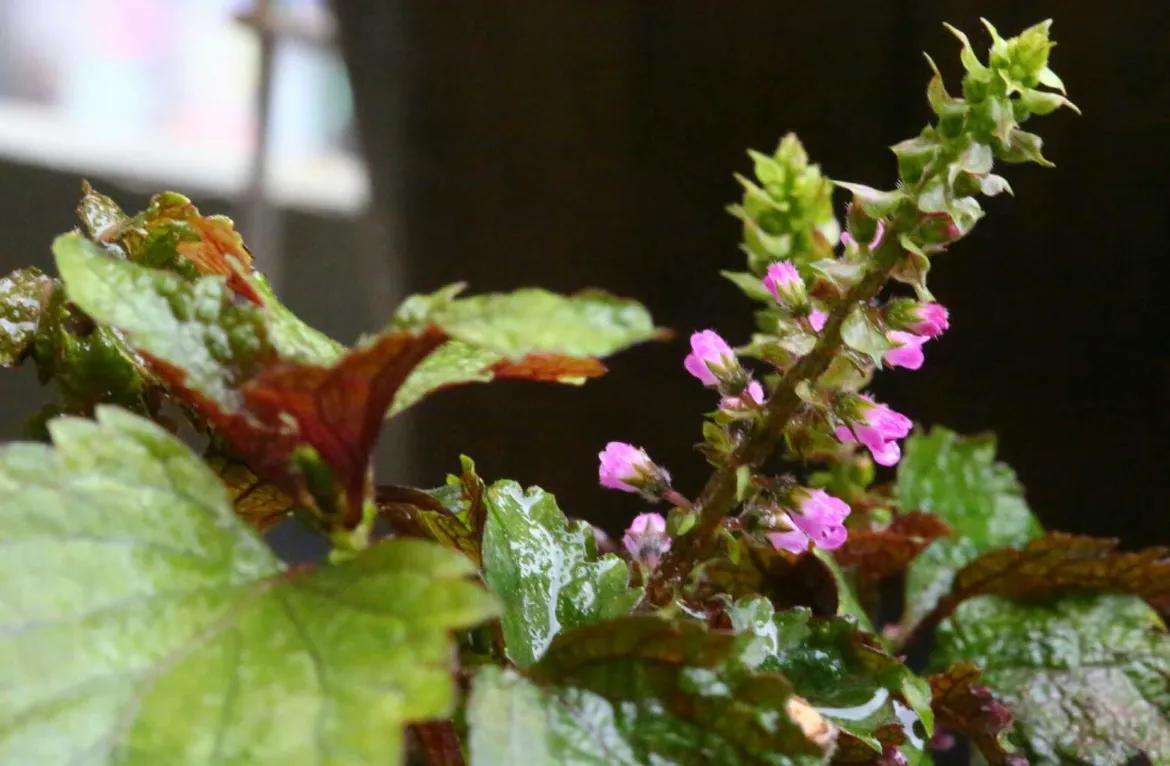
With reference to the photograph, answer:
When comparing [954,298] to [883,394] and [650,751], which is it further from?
[650,751]

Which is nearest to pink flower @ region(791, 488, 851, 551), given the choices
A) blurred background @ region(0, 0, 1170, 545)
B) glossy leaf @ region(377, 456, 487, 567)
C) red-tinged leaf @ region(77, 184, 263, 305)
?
glossy leaf @ region(377, 456, 487, 567)

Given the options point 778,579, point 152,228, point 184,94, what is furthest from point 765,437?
point 184,94

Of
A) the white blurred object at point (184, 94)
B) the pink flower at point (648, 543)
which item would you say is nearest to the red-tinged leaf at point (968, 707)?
the pink flower at point (648, 543)

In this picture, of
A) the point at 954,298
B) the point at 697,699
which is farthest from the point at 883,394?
the point at 697,699

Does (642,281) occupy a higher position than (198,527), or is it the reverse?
(198,527)

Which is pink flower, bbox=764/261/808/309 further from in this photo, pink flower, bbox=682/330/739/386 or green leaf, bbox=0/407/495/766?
green leaf, bbox=0/407/495/766

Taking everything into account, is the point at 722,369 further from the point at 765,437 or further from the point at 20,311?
the point at 20,311
